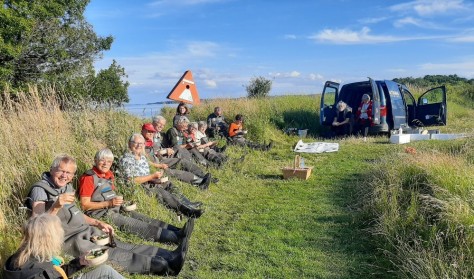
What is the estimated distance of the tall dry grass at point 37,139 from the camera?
4340 mm

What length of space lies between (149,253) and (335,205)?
10.5ft

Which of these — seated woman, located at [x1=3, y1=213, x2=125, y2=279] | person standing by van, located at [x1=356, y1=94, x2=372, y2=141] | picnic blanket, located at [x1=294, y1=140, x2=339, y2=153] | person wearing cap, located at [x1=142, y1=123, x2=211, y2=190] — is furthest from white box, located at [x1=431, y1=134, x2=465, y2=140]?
seated woman, located at [x1=3, y1=213, x2=125, y2=279]

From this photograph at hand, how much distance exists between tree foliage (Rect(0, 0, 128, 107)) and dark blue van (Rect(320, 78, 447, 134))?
303 inches

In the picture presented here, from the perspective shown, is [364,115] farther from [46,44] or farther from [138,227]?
[46,44]

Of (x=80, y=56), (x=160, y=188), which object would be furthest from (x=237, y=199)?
(x=80, y=56)

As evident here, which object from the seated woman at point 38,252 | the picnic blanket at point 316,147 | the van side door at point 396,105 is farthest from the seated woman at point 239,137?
the seated woman at point 38,252

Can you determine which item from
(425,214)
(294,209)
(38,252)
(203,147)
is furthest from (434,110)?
(38,252)

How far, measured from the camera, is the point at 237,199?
703 centimetres

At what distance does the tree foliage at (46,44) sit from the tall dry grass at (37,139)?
843 cm

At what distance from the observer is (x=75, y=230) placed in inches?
155

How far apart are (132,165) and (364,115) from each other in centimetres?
889

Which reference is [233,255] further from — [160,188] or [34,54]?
[34,54]

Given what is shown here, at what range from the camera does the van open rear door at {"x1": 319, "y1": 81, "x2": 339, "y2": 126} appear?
1381 cm

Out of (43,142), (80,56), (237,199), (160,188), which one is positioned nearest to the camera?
(43,142)
